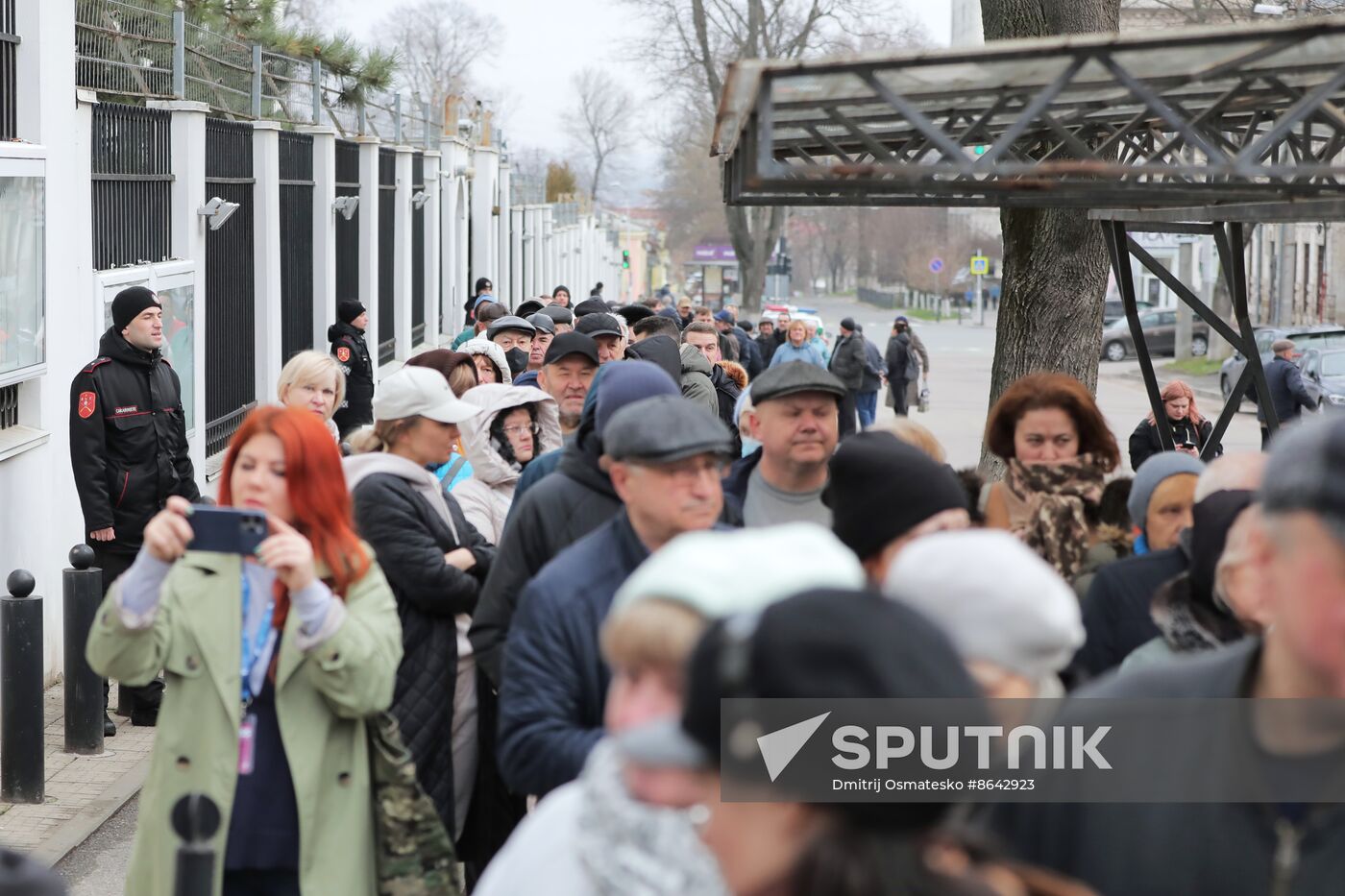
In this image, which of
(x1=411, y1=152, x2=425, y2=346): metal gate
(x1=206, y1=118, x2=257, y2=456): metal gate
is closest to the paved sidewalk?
(x1=206, y1=118, x2=257, y2=456): metal gate

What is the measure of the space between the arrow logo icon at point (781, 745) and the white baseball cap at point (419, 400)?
11.4 feet

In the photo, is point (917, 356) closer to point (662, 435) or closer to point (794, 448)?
point (794, 448)

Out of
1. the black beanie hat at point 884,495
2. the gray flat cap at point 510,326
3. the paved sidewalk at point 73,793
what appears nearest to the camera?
the black beanie hat at point 884,495

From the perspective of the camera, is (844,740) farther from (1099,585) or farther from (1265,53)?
(1265,53)

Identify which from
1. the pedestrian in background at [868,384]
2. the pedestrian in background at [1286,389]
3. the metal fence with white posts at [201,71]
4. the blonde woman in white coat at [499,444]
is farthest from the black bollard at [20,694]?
the pedestrian in background at [868,384]

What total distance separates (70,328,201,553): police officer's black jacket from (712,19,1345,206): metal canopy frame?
3.09 metres

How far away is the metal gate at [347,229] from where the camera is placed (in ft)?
65.4

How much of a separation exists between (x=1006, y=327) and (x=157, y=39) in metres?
6.54

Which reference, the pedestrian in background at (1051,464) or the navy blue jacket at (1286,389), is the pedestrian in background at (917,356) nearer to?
the navy blue jacket at (1286,389)

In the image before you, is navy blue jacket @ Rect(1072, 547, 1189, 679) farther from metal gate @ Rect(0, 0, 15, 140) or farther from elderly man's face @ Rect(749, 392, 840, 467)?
metal gate @ Rect(0, 0, 15, 140)

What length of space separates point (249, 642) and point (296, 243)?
46.0 feet

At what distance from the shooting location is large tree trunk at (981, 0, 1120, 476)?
10.4 m

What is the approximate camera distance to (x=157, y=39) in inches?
502

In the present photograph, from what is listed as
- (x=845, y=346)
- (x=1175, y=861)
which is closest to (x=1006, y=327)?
(x=1175, y=861)
